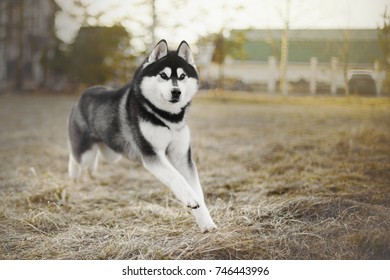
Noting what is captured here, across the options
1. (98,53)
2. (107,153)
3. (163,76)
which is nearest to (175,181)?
(163,76)

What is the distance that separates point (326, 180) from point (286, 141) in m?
1.32

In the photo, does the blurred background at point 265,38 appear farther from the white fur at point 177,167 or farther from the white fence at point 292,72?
the white fur at point 177,167

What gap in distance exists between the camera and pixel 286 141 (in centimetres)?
374

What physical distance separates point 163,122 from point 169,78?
0.68 feet

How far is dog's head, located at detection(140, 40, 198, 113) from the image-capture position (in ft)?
5.86

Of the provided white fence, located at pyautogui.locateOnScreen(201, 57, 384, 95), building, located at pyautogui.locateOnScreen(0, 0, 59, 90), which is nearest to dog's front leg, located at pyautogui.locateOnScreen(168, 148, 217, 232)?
white fence, located at pyautogui.locateOnScreen(201, 57, 384, 95)

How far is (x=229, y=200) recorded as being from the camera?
2232 millimetres

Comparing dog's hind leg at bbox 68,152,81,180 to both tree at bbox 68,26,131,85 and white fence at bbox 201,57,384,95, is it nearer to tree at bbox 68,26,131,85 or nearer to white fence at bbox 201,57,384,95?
white fence at bbox 201,57,384,95

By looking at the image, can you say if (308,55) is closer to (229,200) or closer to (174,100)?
(229,200)

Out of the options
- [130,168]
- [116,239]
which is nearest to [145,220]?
[116,239]

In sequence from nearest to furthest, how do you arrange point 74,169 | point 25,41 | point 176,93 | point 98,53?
point 176,93, point 74,169, point 98,53, point 25,41

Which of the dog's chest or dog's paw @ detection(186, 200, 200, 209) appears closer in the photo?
dog's paw @ detection(186, 200, 200, 209)

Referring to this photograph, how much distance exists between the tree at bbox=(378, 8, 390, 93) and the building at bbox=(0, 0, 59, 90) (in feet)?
16.1
